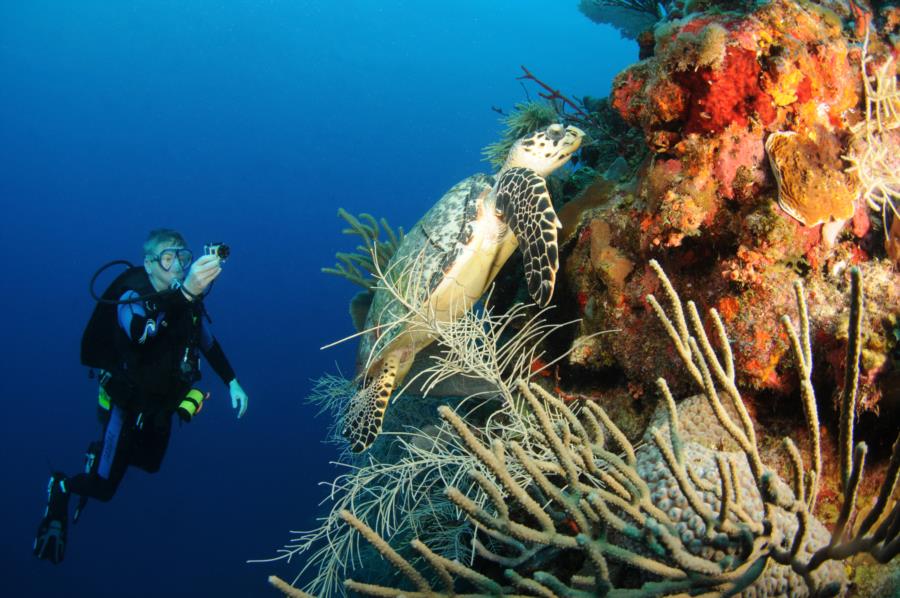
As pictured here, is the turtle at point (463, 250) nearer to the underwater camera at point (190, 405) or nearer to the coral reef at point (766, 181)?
the coral reef at point (766, 181)

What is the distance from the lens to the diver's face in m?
4.25

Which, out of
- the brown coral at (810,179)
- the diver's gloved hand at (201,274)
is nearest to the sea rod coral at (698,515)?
the brown coral at (810,179)

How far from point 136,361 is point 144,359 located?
2.6 inches

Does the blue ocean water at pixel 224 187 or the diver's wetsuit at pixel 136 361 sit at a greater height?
the blue ocean water at pixel 224 187

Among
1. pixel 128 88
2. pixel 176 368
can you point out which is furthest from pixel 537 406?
pixel 128 88

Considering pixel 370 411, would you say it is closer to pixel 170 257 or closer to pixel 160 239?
pixel 170 257

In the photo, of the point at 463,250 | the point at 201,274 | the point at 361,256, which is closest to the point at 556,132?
the point at 463,250

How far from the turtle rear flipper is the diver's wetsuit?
1.88 metres

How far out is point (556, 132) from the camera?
3781 mm

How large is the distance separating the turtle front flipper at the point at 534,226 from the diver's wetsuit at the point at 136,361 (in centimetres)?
299

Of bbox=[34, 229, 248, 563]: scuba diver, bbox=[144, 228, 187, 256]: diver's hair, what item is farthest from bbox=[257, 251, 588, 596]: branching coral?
bbox=[144, 228, 187, 256]: diver's hair

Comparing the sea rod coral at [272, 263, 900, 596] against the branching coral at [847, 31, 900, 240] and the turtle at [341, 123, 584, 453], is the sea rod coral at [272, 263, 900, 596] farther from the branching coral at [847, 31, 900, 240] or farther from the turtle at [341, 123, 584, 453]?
the turtle at [341, 123, 584, 453]

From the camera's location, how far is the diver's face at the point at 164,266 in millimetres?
4250

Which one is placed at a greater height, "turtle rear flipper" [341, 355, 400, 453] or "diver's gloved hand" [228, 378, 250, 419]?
"diver's gloved hand" [228, 378, 250, 419]
